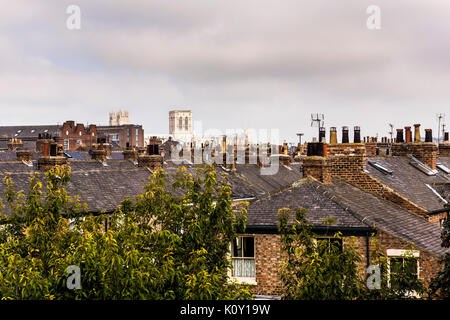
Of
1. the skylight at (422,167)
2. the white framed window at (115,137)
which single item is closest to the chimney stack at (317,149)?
the skylight at (422,167)

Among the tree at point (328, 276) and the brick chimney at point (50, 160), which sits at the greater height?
the brick chimney at point (50, 160)

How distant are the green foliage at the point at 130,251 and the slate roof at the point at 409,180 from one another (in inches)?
656

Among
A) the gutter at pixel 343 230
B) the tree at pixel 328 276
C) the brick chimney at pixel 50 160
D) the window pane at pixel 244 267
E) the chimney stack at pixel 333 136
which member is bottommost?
the window pane at pixel 244 267

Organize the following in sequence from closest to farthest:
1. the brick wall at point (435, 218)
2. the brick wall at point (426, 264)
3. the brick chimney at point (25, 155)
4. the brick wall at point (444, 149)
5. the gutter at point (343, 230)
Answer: the brick wall at point (426, 264)
the gutter at point (343, 230)
the brick wall at point (435, 218)
the brick chimney at point (25, 155)
the brick wall at point (444, 149)

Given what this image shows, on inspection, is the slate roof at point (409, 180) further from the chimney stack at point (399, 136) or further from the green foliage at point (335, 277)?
the green foliage at point (335, 277)

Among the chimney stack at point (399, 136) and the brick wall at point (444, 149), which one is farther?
the brick wall at point (444, 149)

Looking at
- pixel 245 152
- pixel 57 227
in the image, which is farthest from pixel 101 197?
pixel 245 152

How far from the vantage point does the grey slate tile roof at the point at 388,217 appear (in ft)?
60.9

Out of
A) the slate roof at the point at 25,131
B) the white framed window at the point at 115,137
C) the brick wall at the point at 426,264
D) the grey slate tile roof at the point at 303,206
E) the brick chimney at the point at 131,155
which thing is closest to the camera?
the brick wall at the point at 426,264

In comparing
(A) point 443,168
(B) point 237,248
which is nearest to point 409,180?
(A) point 443,168

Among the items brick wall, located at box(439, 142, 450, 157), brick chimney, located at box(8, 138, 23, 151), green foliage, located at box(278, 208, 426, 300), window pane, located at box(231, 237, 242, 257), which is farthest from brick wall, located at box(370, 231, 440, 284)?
brick chimney, located at box(8, 138, 23, 151)
